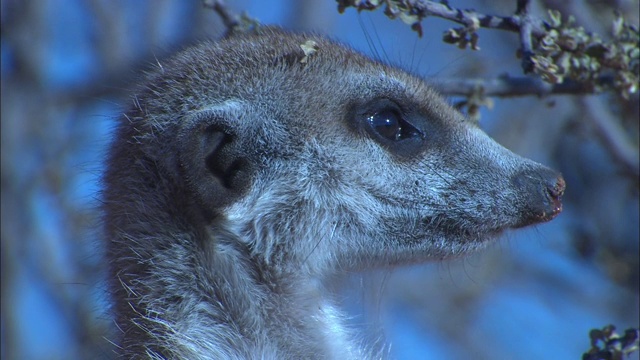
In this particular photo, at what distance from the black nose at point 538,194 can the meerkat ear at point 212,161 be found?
1135 millimetres

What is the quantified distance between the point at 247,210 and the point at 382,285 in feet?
3.51

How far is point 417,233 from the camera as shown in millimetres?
3461

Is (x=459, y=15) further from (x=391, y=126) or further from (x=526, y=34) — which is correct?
(x=391, y=126)

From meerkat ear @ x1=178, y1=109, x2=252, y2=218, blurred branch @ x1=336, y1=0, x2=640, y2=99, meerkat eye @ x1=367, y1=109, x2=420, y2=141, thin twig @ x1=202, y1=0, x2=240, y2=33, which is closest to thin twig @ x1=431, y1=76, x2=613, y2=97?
blurred branch @ x1=336, y1=0, x2=640, y2=99

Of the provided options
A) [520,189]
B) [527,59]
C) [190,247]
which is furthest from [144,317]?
[527,59]

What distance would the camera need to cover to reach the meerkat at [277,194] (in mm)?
3244

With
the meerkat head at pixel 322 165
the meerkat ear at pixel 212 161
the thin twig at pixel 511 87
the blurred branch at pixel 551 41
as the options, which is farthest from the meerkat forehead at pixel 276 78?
the thin twig at pixel 511 87

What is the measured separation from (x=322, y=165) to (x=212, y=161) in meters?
0.47

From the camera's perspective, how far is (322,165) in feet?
11.3

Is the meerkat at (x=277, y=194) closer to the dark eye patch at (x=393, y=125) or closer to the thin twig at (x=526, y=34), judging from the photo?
the dark eye patch at (x=393, y=125)

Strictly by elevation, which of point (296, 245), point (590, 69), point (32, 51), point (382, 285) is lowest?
point (32, 51)

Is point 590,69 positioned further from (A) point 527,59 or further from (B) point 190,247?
(B) point 190,247

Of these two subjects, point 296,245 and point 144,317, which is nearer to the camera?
point 144,317

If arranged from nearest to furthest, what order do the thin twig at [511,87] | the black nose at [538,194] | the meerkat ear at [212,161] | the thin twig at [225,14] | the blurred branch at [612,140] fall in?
1. the meerkat ear at [212,161]
2. the black nose at [538,194]
3. the thin twig at [511,87]
4. the thin twig at [225,14]
5. the blurred branch at [612,140]
